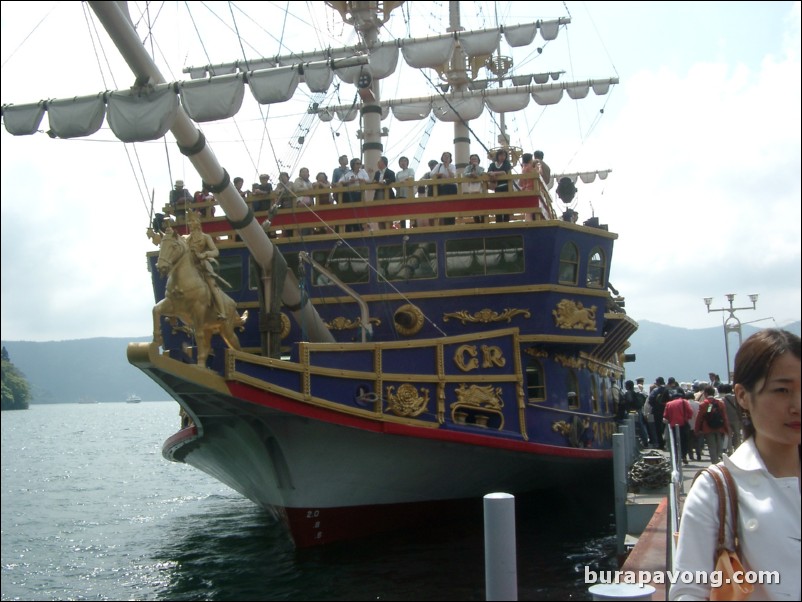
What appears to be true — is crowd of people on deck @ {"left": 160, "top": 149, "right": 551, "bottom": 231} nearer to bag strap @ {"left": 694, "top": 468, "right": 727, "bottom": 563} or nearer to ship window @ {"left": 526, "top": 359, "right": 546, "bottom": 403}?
ship window @ {"left": 526, "top": 359, "right": 546, "bottom": 403}

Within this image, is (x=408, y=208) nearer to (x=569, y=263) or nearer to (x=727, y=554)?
(x=569, y=263)

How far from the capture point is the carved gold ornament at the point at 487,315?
506 inches

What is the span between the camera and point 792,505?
2.73 metres

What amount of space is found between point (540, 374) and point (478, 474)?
6.64ft

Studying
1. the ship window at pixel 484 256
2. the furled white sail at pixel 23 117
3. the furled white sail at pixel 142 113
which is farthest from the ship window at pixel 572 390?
the furled white sail at pixel 23 117

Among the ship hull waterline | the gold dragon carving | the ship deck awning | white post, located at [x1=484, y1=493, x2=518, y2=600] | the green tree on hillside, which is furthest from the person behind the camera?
the ship deck awning

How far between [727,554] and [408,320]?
10.2 meters

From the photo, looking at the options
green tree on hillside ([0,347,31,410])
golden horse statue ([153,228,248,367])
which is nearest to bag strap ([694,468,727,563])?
golden horse statue ([153,228,248,367])

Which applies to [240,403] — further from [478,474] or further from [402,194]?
[402,194]

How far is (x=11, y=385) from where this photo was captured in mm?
39562

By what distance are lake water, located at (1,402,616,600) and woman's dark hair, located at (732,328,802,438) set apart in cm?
745

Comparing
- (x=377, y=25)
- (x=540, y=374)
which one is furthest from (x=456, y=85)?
(x=540, y=374)

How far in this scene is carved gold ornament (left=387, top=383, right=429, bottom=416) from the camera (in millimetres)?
11016

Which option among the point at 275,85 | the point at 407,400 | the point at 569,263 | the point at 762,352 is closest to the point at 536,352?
the point at 569,263
